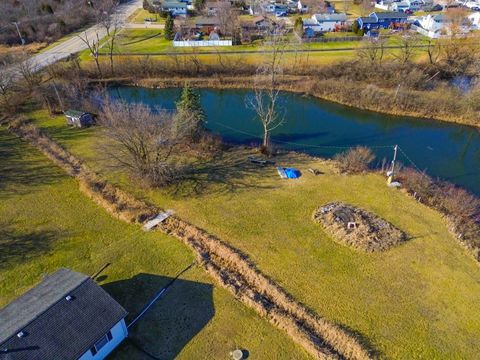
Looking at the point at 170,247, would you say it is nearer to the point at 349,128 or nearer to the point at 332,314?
the point at 332,314

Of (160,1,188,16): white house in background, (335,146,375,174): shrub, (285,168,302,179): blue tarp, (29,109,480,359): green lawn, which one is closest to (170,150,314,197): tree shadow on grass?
(29,109,480,359): green lawn

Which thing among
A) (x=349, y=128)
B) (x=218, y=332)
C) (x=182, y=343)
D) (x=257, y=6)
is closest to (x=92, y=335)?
(x=182, y=343)

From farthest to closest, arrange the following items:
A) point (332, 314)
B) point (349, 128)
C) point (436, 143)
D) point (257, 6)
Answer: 1. point (257, 6)
2. point (349, 128)
3. point (436, 143)
4. point (332, 314)

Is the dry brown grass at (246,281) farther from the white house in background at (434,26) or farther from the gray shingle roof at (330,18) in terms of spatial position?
the white house in background at (434,26)

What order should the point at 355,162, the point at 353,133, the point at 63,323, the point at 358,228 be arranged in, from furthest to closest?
the point at 353,133 < the point at 355,162 < the point at 358,228 < the point at 63,323

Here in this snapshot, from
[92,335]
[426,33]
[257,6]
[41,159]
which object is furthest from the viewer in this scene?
[257,6]

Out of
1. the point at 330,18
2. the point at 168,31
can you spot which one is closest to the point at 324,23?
the point at 330,18

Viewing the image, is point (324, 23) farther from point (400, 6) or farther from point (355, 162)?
point (355, 162)
